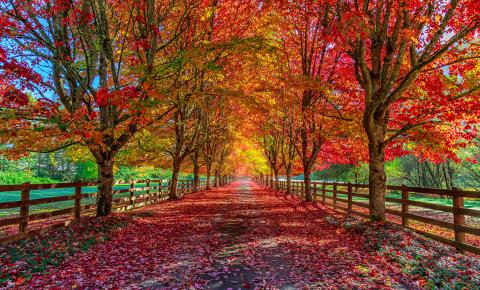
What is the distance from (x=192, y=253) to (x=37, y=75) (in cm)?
818

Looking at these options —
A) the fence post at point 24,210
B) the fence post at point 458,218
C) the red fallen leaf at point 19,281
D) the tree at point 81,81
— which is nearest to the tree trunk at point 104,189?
the tree at point 81,81

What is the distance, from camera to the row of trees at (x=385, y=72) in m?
8.68

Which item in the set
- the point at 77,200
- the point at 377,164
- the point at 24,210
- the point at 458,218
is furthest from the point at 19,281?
the point at 377,164

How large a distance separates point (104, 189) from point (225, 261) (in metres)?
6.91

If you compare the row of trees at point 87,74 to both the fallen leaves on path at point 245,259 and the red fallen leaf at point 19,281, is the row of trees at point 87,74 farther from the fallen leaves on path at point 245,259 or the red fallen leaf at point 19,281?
the red fallen leaf at point 19,281

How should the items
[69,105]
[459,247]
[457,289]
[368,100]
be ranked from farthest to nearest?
[69,105] < [368,100] < [459,247] < [457,289]

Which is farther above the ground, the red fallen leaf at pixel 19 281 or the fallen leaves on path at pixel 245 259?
the red fallen leaf at pixel 19 281

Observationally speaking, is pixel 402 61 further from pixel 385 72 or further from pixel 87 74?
pixel 87 74

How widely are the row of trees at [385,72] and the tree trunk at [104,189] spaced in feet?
26.3

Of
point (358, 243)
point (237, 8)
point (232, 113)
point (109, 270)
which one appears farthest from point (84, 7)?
point (232, 113)

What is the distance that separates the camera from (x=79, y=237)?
26.1ft

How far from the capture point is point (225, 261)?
644 cm

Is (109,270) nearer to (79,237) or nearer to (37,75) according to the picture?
(79,237)

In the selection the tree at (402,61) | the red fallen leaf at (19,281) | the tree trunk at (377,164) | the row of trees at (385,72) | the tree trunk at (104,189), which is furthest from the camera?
the tree trunk at (104,189)
